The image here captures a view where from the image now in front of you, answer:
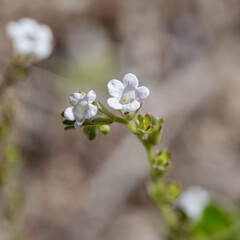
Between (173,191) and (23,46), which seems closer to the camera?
(173,191)

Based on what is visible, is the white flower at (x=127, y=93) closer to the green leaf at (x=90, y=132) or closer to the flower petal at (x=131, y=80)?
the flower petal at (x=131, y=80)

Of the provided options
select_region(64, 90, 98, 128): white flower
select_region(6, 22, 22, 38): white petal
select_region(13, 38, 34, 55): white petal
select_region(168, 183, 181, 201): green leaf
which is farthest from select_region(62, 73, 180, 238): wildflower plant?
select_region(6, 22, 22, 38): white petal

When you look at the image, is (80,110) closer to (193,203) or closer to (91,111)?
(91,111)

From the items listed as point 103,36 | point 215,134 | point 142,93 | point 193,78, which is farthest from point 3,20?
point 142,93

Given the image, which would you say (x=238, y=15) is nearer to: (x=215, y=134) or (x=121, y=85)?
(x=215, y=134)

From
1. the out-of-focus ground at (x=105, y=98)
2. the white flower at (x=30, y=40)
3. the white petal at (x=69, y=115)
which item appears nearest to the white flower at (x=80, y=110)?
the white petal at (x=69, y=115)

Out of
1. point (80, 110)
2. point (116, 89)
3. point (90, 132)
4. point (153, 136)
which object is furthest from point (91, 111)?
point (153, 136)

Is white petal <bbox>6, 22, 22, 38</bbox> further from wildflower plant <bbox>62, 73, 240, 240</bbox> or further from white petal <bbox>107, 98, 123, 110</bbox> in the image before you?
white petal <bbox>107, 98, 123, 110</bbox>
